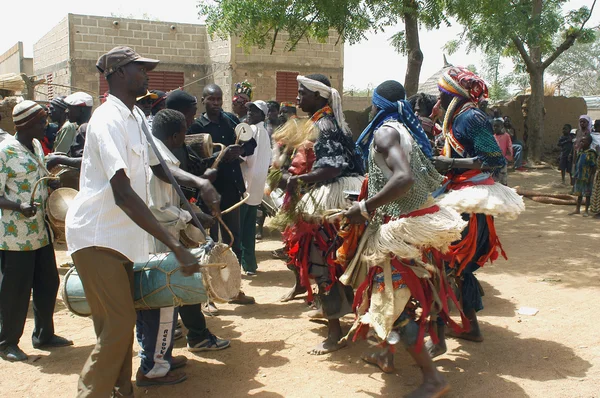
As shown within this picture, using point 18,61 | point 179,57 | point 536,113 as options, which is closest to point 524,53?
point 536,113

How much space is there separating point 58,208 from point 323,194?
2019 mm

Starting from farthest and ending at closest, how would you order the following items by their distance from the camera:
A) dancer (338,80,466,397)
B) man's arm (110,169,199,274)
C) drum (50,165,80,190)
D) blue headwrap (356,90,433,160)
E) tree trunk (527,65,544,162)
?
tree trunk (527,65,544,162) → drum (50,165,80,190) → blue headwrap (356,90,433,160) → dancer (338,80,466,397) → man's arm (110,169,199,274)

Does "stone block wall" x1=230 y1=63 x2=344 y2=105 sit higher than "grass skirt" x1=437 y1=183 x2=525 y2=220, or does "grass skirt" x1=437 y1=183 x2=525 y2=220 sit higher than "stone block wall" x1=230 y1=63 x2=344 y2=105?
"stone block wall" x1=230 y1=63 x2=344 y2=105

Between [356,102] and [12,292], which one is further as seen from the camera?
Result: [356,102]

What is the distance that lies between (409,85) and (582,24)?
7.37 m

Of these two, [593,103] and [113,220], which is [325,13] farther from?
[593,103]

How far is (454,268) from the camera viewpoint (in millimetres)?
4359

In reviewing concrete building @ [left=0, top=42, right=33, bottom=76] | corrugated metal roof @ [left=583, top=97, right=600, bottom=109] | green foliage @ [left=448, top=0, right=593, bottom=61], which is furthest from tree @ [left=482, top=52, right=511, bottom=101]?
concrete building @ [left=0, top=42, right=33, bottom=76]

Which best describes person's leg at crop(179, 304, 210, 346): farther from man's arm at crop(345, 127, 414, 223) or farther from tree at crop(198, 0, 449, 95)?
tree at crop(198, 0, 449, 95)

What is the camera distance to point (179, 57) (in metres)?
18.2

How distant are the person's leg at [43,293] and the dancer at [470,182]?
9.52 ft

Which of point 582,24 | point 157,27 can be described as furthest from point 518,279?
point 157,27

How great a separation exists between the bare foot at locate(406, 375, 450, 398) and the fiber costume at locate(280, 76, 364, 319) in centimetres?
107

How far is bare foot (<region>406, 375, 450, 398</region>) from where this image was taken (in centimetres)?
340
